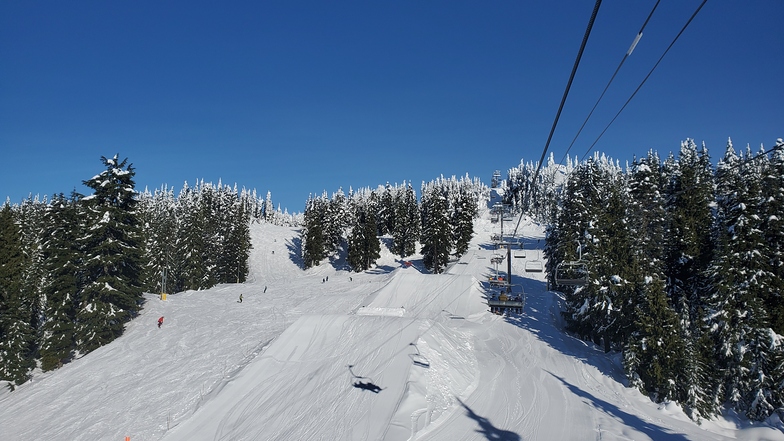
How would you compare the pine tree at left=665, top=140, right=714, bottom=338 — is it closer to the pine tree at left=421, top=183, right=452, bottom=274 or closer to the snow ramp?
the snow ramp

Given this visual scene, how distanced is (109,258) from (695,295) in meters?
46.1

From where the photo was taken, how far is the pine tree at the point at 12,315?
107ft

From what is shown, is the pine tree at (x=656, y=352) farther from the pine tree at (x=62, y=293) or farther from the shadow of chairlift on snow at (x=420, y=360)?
the pine tree at (x=62, y=293)

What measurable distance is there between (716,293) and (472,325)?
17.0 meters

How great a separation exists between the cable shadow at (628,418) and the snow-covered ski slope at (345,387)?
0.12m

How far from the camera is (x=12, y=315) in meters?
33.8

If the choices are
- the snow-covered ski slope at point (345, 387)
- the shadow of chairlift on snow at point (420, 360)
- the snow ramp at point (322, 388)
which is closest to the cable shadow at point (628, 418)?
the snow-covered ski slope at point (345, 387)

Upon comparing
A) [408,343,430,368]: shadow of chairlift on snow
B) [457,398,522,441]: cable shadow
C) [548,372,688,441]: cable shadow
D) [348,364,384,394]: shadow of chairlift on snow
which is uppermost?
[408,343,430,368]: shadow of chairlift on snow

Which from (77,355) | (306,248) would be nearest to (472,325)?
(77,355)

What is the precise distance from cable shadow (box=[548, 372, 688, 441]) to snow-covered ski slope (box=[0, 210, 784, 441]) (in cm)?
12

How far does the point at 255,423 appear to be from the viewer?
19719 mm

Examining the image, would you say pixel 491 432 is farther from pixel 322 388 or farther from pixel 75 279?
pixel 75 279

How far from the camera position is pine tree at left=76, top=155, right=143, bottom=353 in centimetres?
3450

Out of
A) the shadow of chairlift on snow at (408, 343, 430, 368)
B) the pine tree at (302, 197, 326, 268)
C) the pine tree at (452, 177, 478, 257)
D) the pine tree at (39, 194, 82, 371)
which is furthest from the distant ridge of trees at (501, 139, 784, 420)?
the pine tree at (302, 197, 326, 268)
